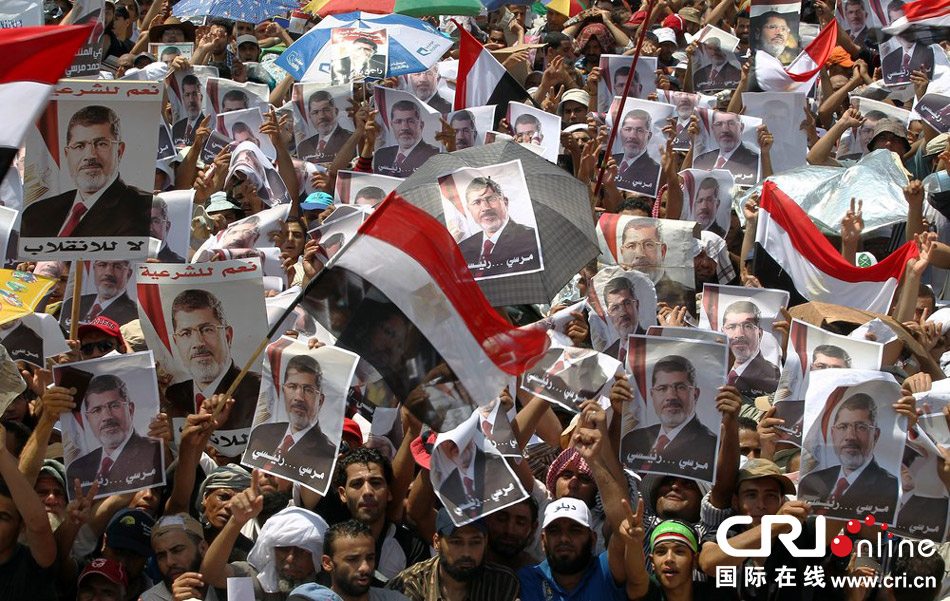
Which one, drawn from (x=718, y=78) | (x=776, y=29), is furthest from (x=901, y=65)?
(x=718, y=78)

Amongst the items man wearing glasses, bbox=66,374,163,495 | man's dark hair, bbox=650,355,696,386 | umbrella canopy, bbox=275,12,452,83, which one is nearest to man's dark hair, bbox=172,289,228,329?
man wearing glasses, bbox=66,374,163,495

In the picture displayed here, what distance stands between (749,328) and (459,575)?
245cm

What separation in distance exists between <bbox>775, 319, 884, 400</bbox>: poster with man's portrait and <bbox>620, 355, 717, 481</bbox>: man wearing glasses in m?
0.64

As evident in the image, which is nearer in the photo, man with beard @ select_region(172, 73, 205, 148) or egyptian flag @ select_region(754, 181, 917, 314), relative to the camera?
egyptian flag @ select_region(754, 181, 917, 314)

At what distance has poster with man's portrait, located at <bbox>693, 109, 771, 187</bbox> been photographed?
11133mm

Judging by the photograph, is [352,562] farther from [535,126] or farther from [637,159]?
[637,159]

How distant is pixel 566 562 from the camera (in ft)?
22.7

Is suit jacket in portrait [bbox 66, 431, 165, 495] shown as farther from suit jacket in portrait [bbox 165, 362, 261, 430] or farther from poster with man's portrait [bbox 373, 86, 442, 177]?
poster with man's portrait [bbox 373, 86, 442, 177]

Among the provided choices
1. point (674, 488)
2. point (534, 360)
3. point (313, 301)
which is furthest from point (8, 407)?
point (674, 488)

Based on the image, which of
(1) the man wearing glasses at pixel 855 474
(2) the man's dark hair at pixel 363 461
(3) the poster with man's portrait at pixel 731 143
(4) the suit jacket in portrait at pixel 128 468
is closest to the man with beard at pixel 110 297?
(4) the suit jacket in portrait at pixel 128 468

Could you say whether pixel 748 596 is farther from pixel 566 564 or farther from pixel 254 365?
pixel 254 365

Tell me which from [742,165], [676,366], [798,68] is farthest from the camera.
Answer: [798,68]

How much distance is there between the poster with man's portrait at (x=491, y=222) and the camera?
320 inches

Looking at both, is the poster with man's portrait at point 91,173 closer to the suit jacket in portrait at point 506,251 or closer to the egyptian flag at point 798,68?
the suit jacket in portrait at point 506,251
